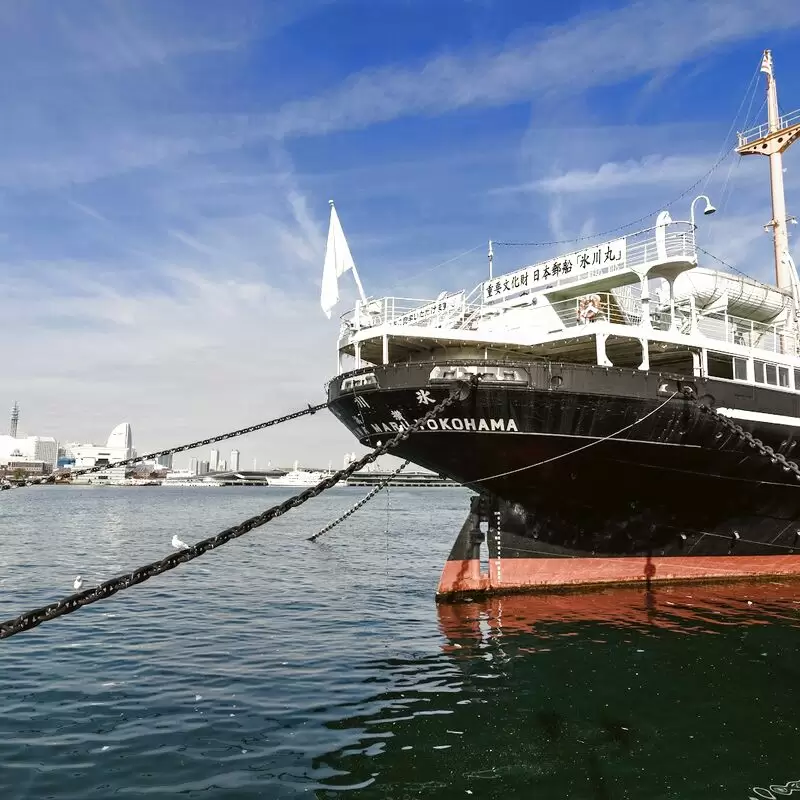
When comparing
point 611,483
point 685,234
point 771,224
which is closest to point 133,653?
point 611,483

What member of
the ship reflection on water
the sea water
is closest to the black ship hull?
the sea water

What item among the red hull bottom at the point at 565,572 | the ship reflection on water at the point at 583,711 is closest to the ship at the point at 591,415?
the red hull bottom at the point at 565,572

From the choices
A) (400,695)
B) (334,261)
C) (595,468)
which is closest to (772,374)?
(595,468)

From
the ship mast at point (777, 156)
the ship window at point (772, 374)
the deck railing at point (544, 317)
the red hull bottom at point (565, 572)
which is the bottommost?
the red hull bottom at point (565, 572)

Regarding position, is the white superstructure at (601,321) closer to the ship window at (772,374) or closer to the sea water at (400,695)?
the ship window at (772,374)

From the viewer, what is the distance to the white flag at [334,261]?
1764 cm

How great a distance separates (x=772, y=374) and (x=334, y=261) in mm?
12612

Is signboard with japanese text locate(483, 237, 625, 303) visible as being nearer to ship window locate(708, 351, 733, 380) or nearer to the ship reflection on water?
ship window locate(708, 351, 733, 380)

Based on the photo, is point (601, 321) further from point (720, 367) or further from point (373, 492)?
point (373, 492)

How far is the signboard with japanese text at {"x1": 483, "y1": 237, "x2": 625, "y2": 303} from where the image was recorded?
17406mm

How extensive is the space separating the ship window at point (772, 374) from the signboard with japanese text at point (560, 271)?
17.7ft

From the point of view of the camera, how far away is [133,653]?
506 inches

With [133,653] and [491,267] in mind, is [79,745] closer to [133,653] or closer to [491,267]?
[133,653]

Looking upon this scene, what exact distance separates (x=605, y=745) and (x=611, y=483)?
881cm
